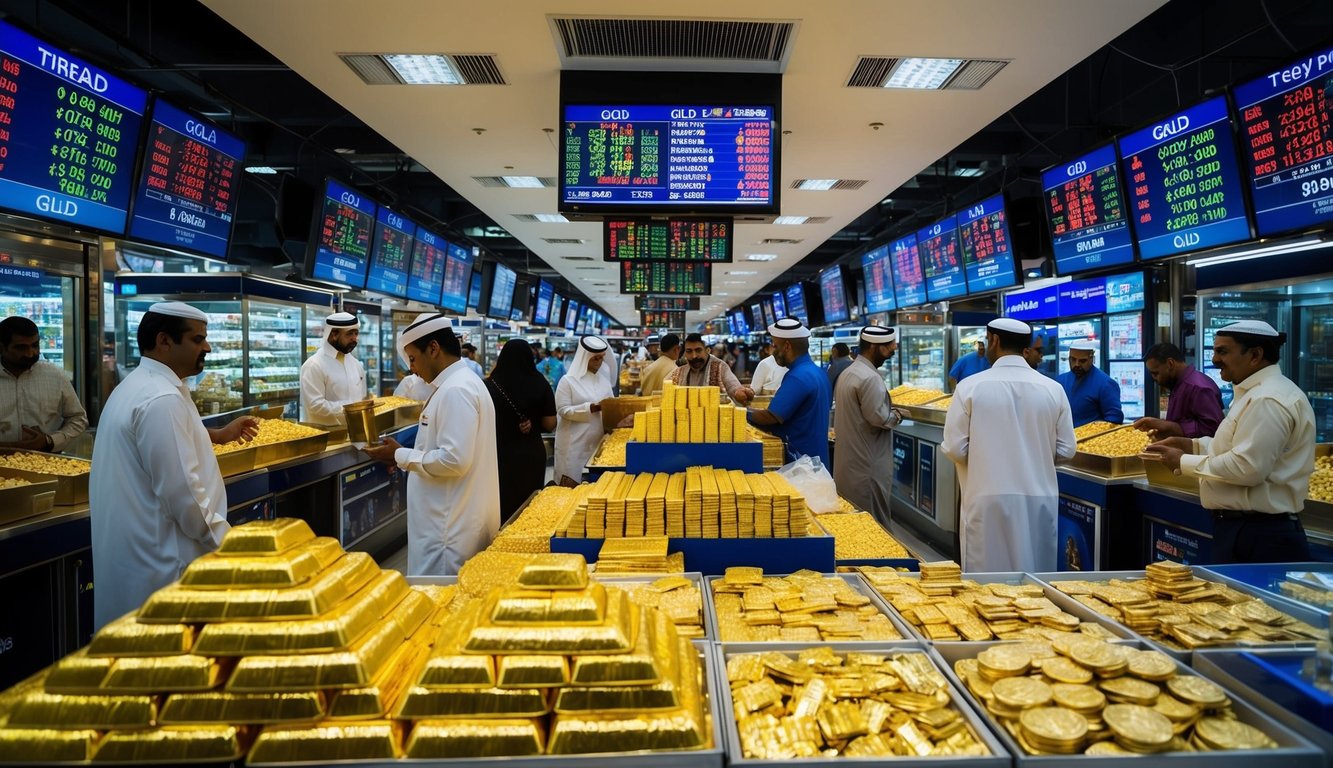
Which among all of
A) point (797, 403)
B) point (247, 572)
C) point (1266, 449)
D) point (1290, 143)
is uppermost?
point (1290, 143)

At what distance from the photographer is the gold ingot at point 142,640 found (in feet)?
4.91

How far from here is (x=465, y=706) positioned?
152 cm

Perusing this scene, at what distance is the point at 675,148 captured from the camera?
15.3ft

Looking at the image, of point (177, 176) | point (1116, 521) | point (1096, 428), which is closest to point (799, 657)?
point (1116, 521)

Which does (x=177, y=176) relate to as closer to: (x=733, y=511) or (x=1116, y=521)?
(x=733, y=511)

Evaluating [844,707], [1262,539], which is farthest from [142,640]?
[1262,539]

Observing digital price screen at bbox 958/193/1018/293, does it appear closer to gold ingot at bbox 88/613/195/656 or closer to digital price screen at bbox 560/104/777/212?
digital price screen at bbox 560/104/777/212

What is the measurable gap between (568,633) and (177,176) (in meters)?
5.13

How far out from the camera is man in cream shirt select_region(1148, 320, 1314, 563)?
10.8ft

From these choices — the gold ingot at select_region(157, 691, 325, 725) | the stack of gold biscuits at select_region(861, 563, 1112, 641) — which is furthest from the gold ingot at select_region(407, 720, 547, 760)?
the stack of gold biscuits at select_region(861, 563, 1112, 641)

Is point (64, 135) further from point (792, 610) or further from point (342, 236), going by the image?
point (792, 610)

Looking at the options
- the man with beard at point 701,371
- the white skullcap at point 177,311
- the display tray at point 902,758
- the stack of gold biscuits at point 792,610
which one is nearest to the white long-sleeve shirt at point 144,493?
the white skullcap at point 177,311

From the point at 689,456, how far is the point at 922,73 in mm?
3002

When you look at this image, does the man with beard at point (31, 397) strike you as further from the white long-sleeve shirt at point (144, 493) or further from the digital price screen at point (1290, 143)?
the digital price screen at point (1290, 143)
